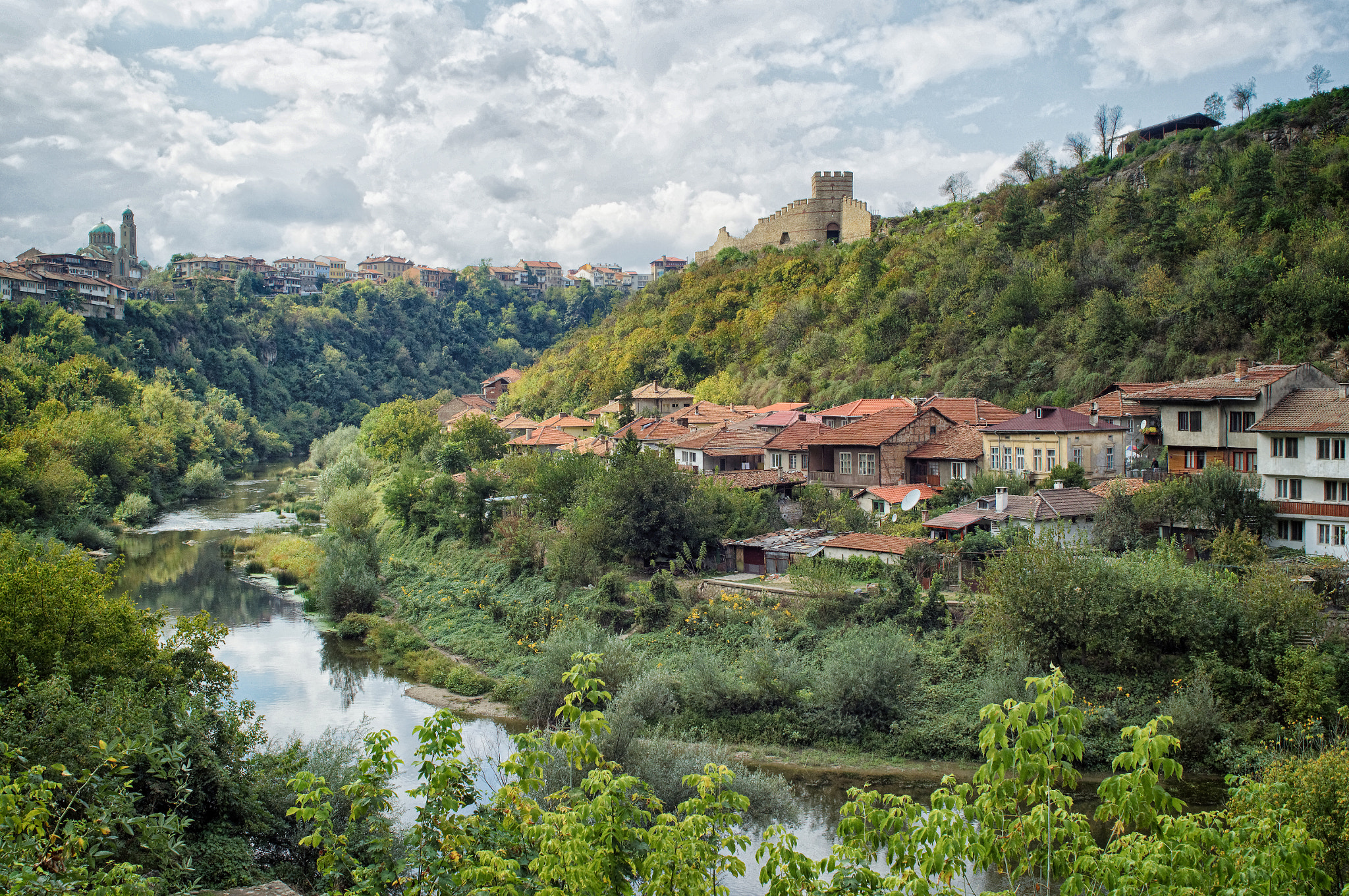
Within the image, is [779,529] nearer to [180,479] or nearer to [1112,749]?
[1112,749]

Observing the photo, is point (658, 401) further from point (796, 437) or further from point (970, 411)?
point (970, 411)

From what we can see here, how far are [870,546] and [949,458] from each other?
7.01 metres

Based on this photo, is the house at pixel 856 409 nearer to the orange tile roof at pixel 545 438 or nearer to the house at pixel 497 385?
the orange tile roof at pixel 545 438

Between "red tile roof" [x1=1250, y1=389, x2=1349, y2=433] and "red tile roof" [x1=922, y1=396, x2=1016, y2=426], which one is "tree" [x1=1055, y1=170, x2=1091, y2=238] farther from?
"red tile roof" [x1=1250, y1=389, x2=1349, y2=433]

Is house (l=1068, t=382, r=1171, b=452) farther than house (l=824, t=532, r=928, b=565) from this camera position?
Yes

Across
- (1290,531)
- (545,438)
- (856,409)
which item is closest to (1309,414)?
(1290,531)

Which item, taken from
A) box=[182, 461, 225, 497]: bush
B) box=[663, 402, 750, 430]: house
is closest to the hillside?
box=[663, 402, 750, 430]: house

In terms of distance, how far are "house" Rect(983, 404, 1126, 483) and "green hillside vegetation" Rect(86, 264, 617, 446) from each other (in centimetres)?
5730

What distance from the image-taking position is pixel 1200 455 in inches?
977

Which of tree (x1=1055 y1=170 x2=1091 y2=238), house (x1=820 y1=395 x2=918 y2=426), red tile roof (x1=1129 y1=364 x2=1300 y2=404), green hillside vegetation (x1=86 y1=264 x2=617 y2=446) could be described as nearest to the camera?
red tile roof (x1=1129 y1=364 x2=1300 y2=404)

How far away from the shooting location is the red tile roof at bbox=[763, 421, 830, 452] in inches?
1259

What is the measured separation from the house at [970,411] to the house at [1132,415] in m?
2.72

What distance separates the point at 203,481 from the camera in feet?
174

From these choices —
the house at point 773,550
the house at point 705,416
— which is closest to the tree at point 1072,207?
the house at point 705,416
